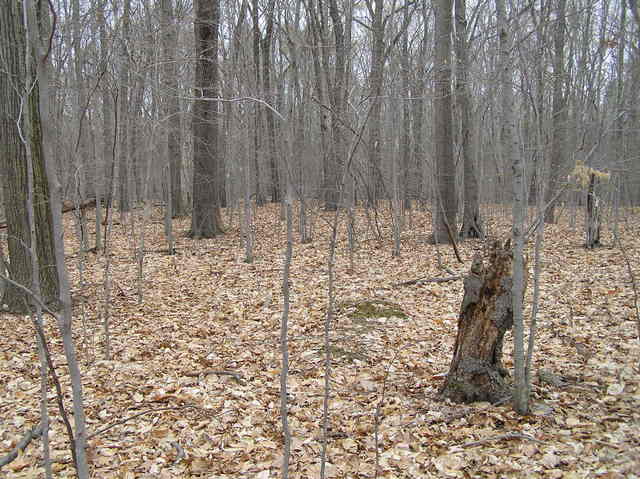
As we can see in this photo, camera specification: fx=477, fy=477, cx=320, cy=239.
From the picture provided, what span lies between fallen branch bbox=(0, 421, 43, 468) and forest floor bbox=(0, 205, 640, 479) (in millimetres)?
40

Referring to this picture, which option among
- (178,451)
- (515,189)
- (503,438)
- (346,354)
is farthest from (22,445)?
(515,189)

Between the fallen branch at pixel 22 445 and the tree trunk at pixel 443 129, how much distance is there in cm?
709

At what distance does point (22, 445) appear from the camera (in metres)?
3.14

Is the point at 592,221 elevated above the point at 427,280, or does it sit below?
above

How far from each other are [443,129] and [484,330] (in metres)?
6.88

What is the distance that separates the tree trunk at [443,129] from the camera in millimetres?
9070

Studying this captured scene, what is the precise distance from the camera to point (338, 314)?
18.9 ft

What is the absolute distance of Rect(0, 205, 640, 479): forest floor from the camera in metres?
2.92

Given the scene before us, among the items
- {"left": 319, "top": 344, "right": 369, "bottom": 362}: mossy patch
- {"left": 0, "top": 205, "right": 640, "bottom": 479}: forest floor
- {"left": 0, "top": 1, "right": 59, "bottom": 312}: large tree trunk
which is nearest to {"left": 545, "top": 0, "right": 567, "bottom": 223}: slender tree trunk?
{"left": 0, "top": 205, "right": 640, "bottom": 479}: forest floor

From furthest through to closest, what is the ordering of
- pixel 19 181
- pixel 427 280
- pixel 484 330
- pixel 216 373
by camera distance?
pixel 427 280 → pixel 19 181 → pixel 216 373 → pixel 484 330

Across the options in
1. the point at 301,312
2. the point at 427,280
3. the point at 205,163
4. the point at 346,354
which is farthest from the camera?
the point at 205,163

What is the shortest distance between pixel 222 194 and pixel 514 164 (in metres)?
16.5

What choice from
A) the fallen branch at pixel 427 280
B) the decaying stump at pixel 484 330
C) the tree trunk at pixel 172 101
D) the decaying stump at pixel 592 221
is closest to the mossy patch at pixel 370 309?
the fallen branch at pixel 427 280

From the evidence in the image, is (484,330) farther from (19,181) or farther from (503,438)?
(19,181)
